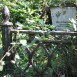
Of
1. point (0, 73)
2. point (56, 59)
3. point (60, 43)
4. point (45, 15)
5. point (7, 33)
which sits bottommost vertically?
point (0, 73)

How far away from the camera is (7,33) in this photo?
162 centimetres

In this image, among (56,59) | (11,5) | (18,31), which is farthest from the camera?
(11,5)

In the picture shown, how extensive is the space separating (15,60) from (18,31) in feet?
1.44

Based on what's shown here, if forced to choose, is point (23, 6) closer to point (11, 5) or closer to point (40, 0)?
point (11, 5)

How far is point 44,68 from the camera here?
5.72 ft

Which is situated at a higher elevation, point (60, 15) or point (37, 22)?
point (60, 15)

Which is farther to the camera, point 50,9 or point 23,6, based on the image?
point 50,9

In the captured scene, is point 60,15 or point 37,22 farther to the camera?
point 60,15

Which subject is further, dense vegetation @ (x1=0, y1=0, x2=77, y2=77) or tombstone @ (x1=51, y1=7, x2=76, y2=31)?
tombstone @ (x1=51, y1=7, x2=76, y2=31)

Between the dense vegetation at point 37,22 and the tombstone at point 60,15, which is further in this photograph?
the tombstone at point 60,15

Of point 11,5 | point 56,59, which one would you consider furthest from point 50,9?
point 56,59

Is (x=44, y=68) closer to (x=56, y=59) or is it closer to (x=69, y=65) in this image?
(x=56, y=59)

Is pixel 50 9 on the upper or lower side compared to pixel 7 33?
upper

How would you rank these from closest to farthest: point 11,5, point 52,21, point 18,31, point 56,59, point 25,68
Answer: point 18,31 → point 25,68 → point 56,59 → point 11,5 → point 52,21
